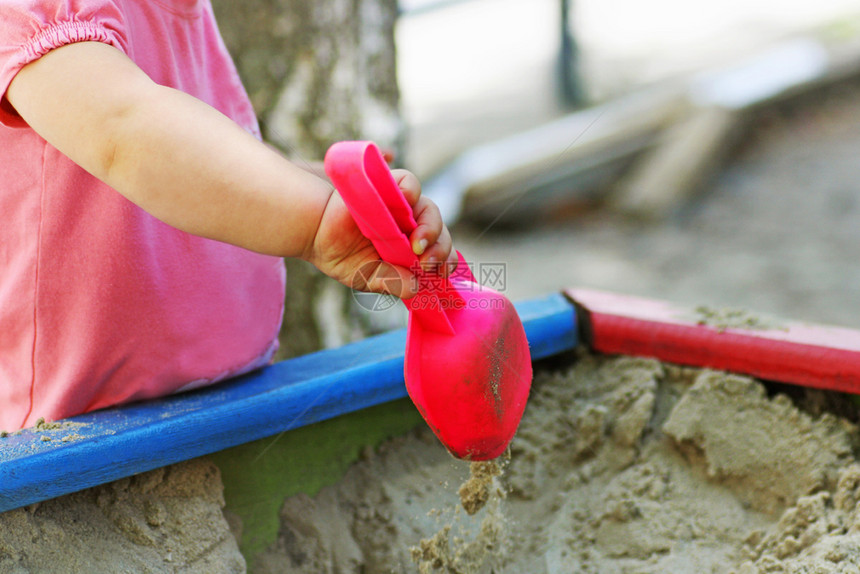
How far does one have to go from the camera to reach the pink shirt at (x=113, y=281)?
0.75 meters

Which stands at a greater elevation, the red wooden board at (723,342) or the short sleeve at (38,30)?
the short sleeve at (38,30)

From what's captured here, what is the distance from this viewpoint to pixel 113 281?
0.78 metres

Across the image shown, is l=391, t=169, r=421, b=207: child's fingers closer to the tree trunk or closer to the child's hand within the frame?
the child's hand

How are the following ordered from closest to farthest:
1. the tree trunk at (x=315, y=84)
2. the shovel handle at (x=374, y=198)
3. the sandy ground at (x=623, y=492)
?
1. the shovel handle at (x=374, y=198)
2. the sandy ground at (x=623, y=492)
3. the tree trunk at (x=315, y=84)

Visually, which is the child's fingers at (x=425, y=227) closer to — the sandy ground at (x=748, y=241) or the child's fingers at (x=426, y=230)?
the child's fingers at (x=426, y=230)

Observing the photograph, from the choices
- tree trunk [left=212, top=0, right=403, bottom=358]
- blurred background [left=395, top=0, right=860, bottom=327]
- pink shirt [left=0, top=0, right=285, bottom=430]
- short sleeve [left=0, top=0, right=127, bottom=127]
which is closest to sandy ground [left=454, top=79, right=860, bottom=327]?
blurred background [left=395, top=0, right=860, bottom=327]

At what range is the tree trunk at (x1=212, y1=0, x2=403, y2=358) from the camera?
4.62 feet

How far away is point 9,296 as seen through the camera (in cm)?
77

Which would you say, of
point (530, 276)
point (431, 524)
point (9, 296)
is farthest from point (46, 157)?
point (530, 276)

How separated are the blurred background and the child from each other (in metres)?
1.60

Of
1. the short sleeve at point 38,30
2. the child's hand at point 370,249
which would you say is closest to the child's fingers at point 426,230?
the child's hand at point 370,249

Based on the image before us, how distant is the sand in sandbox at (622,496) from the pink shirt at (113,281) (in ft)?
0.69

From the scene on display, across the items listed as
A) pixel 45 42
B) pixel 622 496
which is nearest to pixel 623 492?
pixel 622 496

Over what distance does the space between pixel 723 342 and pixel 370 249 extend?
51 cm
